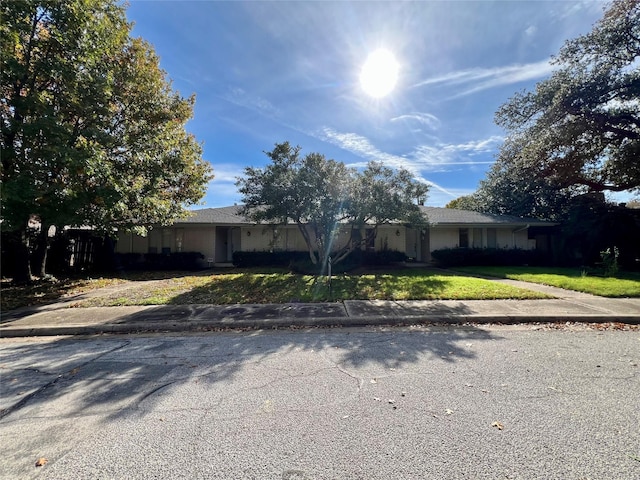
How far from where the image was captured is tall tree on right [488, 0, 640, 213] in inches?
527

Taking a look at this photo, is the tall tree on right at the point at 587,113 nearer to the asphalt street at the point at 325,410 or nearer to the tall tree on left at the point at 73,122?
the asphalt street at the point at 325,410

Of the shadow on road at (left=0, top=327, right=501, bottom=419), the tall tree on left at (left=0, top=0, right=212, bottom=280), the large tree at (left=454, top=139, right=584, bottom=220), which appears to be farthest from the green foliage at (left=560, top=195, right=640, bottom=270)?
the tall tree on left at (left=0, top=0, right=212, bottom=280)

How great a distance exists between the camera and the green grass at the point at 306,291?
8.66 metres

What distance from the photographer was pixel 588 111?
14055 mm

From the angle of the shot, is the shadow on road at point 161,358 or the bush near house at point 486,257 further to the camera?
the bush near house at point 486,257

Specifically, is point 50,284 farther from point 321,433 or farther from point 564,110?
point 564,110

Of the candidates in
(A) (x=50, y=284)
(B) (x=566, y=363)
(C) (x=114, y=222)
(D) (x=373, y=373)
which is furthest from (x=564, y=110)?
(A) (x=50, y=284)

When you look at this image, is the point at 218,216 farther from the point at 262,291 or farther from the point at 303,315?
the point at 303,315

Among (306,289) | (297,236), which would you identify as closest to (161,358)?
(306,289)

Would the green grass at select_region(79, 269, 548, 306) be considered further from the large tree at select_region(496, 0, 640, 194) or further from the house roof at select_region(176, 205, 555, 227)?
the large tree at select_region(496, 0, 640, 194)

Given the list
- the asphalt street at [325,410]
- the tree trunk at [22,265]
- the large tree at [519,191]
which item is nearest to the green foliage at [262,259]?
the tree trunk at [22,265]

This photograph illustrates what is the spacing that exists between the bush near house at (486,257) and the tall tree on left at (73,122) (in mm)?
14410

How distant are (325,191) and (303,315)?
20.4ft

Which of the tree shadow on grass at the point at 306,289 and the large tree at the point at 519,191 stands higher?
the large tree at the point at 519,191
